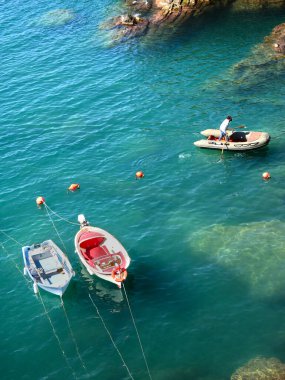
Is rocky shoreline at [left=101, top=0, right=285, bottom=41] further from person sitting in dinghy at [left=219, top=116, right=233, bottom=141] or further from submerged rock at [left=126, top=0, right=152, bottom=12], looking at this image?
person sitting in dinghy at [left=219, top=116, right=233, bottom=141]

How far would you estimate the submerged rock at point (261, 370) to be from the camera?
2783 centimetres

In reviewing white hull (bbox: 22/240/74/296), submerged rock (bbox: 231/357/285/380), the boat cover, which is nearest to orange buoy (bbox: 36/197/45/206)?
white hull (bbox: 22/240/74/296)

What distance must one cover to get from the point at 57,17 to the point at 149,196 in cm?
4837

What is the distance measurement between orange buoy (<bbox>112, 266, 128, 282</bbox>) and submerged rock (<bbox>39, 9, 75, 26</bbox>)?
54906 millimetres

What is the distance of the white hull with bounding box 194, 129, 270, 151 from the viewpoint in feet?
149

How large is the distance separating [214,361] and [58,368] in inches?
369

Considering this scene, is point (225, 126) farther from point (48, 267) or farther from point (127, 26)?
point (127, 26)

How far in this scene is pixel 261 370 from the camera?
2830 cm

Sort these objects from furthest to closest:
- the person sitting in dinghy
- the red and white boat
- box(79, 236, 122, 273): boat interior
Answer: the person sitting in dinghy → box(79, 236, 122, 273): boat interior → the red and white boat

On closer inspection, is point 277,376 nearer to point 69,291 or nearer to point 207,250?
point 207,250

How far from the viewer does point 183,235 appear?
38625 millimetres

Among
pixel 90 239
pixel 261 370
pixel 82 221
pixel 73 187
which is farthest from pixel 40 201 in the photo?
pixel 261 370

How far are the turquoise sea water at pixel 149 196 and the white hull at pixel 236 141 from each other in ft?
3.14

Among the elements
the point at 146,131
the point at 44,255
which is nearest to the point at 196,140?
the point at 146,131
